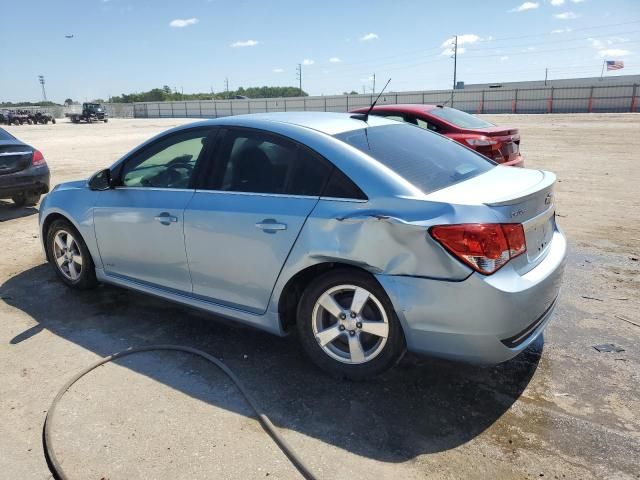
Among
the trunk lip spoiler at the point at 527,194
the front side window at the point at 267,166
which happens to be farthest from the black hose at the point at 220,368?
the trunk lip spoiler at the point at 527,194

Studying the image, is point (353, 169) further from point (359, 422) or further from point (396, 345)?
point (359, 422)

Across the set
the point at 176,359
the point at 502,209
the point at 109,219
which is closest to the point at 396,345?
the point at 502,209

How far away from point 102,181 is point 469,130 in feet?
18.6

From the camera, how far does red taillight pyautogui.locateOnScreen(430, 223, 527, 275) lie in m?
2.69

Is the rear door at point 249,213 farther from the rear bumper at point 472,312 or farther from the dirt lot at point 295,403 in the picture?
the rear bumper at point 472,312

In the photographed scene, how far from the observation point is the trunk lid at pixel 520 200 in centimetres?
281

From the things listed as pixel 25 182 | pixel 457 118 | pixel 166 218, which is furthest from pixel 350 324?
pixel 25 182

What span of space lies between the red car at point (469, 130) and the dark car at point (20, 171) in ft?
17.5

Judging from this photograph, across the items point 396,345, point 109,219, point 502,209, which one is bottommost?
point 396,345

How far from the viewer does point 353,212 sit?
298 cm

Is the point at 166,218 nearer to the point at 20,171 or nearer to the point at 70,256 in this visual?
the point at 70,256

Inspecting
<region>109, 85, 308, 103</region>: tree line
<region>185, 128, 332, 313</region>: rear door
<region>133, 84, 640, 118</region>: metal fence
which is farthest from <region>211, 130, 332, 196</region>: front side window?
<region>109, 85, 308, 103</region>: tree line

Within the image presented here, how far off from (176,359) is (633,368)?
3.06 metres

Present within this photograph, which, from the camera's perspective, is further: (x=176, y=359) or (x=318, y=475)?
(x=176, y=359)
